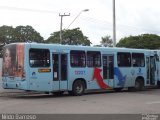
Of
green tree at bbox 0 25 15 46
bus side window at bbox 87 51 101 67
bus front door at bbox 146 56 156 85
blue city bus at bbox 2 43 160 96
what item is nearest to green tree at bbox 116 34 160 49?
green tree at bbox 0 25 15 46

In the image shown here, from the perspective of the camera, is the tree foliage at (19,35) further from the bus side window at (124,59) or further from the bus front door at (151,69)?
the bus side window at (124,59)

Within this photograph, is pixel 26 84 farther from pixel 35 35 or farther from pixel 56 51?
pixel 35 35

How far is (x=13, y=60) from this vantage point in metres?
21.2

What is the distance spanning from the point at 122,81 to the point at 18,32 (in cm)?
6906

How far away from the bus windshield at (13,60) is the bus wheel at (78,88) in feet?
11.4

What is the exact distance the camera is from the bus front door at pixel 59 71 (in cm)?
2183

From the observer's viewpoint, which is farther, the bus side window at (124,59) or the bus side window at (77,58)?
the bus side window at (124,59)

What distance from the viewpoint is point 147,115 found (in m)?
14.5

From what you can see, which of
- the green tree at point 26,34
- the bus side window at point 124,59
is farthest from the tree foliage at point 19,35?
the bus side window at point 124,59

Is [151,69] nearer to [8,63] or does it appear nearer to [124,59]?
[124,59]

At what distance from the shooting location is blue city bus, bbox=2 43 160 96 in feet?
68.3

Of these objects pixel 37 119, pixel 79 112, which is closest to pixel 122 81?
pixel 79 112

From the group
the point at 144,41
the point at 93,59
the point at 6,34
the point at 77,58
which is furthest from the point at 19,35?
the point at 77,58

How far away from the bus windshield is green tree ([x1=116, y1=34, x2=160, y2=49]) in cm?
A: 6747
